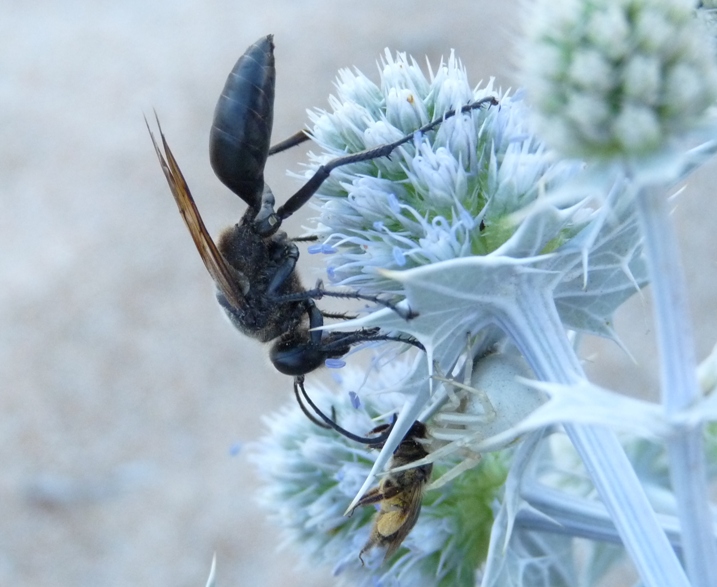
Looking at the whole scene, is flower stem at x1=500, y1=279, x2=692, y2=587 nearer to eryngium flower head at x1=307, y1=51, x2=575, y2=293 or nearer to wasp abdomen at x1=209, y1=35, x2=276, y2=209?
eryngium flower head at x1=307, y1=51, x2=575, y2=293

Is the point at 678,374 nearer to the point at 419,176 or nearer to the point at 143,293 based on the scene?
the point at 419,176

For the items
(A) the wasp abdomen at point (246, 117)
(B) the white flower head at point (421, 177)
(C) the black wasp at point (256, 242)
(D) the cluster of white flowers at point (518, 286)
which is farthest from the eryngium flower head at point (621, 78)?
(A) the wasp abdomen at point (246, 117)

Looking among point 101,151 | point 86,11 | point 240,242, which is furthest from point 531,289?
point 86,11

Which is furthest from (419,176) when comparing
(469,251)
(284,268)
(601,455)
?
(284,268)

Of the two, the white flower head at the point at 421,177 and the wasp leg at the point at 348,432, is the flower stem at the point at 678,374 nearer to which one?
the white flower head at the point at 421,177

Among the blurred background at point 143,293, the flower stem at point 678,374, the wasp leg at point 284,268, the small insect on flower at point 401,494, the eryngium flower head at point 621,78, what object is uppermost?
the blurred background at point 143,293

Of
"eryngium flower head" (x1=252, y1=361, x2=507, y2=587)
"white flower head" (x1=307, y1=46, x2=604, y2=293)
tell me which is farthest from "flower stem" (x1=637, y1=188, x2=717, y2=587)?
"eryngium flower head" (x1=252, y1=361, x2=507, y2=587)

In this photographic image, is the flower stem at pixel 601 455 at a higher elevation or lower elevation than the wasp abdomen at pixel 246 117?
lower
